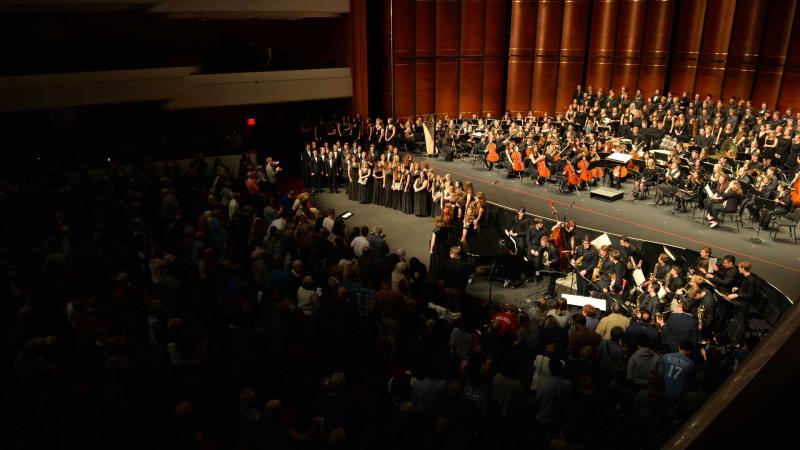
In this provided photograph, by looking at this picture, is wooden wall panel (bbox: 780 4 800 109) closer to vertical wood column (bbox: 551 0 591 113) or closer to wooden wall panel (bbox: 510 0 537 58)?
vertical wood column (bbox: 551 0 591 113)

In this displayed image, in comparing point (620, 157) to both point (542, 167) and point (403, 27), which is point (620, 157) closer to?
point (542, 167)

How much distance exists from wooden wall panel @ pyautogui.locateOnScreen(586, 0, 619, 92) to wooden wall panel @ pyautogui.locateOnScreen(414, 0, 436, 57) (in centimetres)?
683

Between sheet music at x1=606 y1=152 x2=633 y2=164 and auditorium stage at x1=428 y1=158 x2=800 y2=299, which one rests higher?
sheet music at x1=606 y1=152 x2=633 y2=164

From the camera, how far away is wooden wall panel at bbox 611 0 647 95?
23.0 metres

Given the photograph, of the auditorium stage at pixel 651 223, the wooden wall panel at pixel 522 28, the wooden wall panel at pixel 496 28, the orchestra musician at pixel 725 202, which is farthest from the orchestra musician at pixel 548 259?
the wooden wall panel at pixel 522 28

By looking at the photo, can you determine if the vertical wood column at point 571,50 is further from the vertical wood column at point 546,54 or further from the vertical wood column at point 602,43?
the vertical wood column at point 602,43

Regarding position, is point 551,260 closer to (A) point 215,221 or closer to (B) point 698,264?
(B) point 698,264

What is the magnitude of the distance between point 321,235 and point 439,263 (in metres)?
2.88

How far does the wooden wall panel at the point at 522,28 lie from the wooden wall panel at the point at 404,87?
4739 millimetres

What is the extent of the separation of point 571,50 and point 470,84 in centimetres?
451

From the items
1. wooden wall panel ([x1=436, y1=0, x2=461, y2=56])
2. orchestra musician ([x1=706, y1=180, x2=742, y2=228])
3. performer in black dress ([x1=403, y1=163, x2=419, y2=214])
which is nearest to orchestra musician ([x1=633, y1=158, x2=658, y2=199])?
orchestra musician ([x1=706, y1=180, x2=742, y2=228])

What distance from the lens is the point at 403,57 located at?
2256 cm

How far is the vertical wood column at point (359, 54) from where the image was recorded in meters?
20.4

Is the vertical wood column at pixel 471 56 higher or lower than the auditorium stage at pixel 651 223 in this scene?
higher
